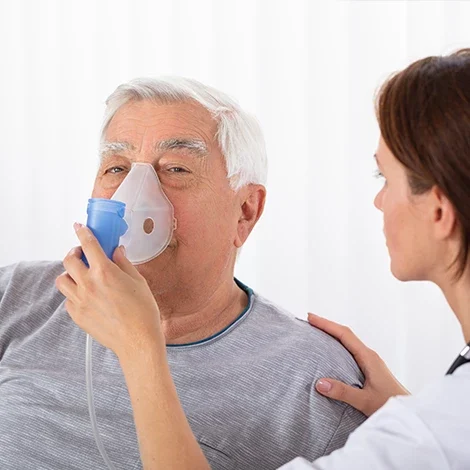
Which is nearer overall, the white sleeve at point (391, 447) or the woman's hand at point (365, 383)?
the white sleeve at point (391, 447)

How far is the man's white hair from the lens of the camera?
76.3 inches

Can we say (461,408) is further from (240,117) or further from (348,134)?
(348,134)

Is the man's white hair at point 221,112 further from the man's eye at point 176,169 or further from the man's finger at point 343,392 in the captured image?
the man's finger at point 343,392

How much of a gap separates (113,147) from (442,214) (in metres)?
0.87

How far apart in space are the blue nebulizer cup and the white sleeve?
1.69ft

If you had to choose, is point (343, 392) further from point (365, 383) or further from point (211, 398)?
point (211, 398)

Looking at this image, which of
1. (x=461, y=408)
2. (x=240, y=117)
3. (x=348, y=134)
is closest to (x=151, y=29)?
(x=348, y=134)

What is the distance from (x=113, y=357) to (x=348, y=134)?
121 centimetres

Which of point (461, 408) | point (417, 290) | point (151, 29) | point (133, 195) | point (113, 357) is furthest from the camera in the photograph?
point (151, 29)

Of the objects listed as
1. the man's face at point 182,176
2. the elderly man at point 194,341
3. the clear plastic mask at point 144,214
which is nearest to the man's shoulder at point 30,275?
the elderly man at point 194,341

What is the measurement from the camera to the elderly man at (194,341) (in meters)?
1.80

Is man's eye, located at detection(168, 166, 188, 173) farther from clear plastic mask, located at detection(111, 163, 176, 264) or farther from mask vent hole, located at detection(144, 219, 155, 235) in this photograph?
mask vent hole, located at detection(144, 219, 155, 235)

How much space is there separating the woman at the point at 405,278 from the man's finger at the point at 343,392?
15.2 inches

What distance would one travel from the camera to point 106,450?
1813 millimetres
